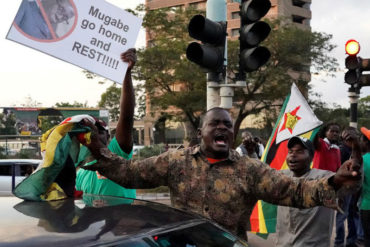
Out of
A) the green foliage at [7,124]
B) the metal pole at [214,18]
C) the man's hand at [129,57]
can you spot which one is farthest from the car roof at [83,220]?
the green foliage at [7,124]

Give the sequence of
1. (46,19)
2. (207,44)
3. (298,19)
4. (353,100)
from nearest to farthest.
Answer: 1. (46,19)
2. (207,44)
3. (353,100)
4. (298,19)

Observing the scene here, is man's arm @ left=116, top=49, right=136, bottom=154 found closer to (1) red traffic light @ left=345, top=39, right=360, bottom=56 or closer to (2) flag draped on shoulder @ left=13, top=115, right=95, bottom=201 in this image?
(2) flag draped on shoulder @ left=13, top=115, right=95, bottom=201

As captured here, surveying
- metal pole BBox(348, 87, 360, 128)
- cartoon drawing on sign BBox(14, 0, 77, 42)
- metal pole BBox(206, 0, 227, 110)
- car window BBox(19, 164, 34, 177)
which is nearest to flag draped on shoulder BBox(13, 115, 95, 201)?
cartoon drawing on sign BBox(14, 0, 77, 42)

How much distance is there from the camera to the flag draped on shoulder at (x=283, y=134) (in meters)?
5.51

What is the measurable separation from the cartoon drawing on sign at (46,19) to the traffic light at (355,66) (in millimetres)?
5981

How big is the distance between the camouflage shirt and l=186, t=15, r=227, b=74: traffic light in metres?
3.44

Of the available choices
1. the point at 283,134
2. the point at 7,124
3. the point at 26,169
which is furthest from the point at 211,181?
the point at 7,124

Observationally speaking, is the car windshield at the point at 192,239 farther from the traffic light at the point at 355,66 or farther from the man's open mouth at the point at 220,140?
the traffic light at the point at 355,66

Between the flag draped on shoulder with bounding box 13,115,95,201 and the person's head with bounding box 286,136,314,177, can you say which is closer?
the flag draped on shoulder with bounding box 13,115,95,201

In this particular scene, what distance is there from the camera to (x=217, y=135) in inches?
121

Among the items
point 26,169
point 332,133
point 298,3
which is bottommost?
point 26,169

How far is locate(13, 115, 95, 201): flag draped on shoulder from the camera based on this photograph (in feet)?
8.81

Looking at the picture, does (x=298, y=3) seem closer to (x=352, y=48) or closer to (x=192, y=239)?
(x=352, y=48)

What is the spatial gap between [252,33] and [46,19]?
325 centimetres
